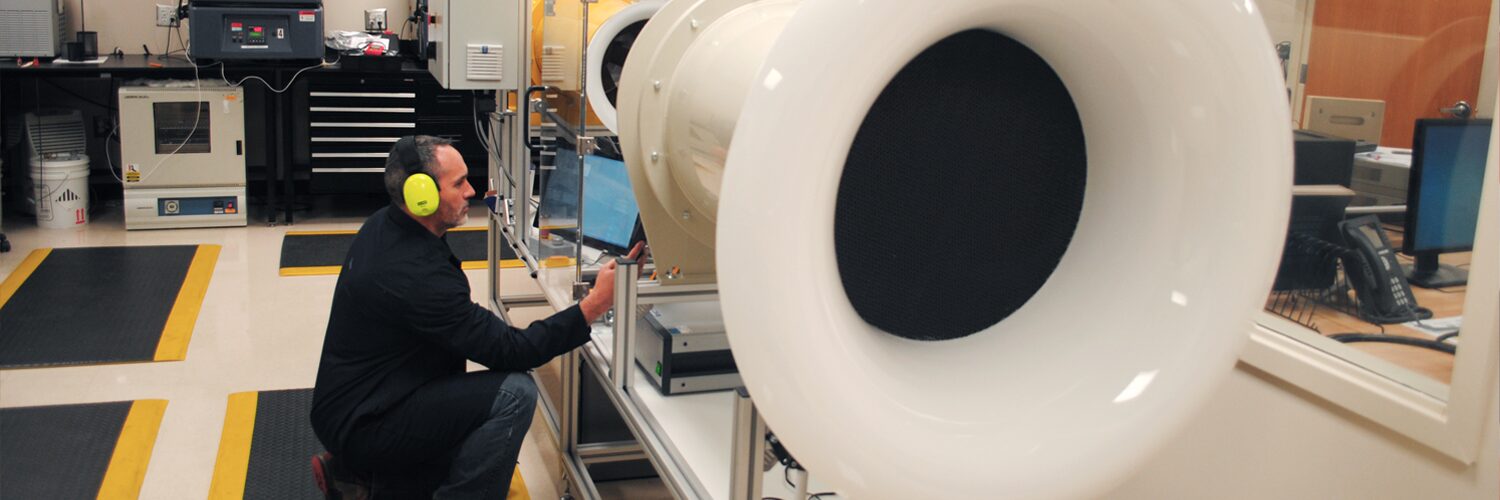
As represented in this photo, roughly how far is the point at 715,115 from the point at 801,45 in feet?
2.24

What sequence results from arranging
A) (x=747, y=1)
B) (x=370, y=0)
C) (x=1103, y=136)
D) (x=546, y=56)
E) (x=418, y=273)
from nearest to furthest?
(x=1103, y=136) < (x=747, y=1) < (x=418, y=273) < (x=546, y=56) < (x=370, y=0)

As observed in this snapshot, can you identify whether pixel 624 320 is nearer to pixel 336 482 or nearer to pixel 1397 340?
Answer: pixel 336 482

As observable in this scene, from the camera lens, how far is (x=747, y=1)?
6.28 feet

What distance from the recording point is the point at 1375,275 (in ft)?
7.07

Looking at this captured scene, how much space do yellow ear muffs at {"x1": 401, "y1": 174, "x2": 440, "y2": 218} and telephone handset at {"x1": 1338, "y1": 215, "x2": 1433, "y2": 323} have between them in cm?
176

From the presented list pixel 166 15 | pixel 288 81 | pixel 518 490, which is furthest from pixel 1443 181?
pixel 166 15

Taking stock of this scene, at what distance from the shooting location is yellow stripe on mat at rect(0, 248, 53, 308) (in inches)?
182

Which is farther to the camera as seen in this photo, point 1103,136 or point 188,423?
point 188,423

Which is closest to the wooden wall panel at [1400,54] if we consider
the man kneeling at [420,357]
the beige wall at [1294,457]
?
the beige wall at [1294,457]

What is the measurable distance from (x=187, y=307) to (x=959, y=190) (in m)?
4.16

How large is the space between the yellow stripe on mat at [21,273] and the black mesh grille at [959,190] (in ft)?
14.5

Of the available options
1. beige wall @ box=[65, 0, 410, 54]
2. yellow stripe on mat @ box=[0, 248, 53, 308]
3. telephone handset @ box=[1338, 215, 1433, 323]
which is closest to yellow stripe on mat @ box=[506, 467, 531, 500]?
telephone handset @ box=[1338, 215, 1433, 323]

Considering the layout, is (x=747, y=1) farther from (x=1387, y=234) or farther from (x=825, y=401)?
(x=1387, y=234)

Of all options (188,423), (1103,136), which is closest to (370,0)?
(188,423)
